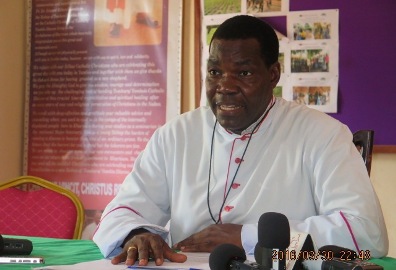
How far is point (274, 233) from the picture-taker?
106cm

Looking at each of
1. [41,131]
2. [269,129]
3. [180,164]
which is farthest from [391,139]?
[41,131]

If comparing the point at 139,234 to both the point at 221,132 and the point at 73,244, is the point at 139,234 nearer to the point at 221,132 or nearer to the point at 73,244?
the point at 73,244

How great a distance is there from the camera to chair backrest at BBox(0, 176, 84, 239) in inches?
104

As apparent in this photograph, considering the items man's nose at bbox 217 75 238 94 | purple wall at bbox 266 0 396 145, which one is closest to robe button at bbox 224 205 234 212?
man's nose at bbox 217 75 238 94

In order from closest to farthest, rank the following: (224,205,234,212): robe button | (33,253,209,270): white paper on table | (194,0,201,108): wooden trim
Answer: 1. (33,253,209,270): white paper on table
2. (224,205,234,212): robe button
3. (194,0,201,108): wooden trim

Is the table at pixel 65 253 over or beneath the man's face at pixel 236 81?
beneath

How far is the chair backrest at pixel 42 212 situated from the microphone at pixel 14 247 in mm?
871

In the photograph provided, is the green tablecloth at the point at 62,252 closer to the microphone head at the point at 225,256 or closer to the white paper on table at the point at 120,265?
the white paper on table at the point at 120,265

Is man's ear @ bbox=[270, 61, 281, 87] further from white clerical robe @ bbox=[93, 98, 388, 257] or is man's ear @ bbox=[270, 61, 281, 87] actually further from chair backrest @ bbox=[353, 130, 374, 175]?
chair backrest @ bbox=[353, 130, 374, 175]

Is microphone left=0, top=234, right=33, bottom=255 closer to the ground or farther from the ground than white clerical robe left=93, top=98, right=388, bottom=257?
closer to the ground

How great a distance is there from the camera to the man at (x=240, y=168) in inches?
74.5

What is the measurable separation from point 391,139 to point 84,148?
7.12 ft

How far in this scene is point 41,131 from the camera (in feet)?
13.9

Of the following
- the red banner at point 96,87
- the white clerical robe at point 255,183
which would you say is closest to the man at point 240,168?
the white clerical robe at point 255,183
